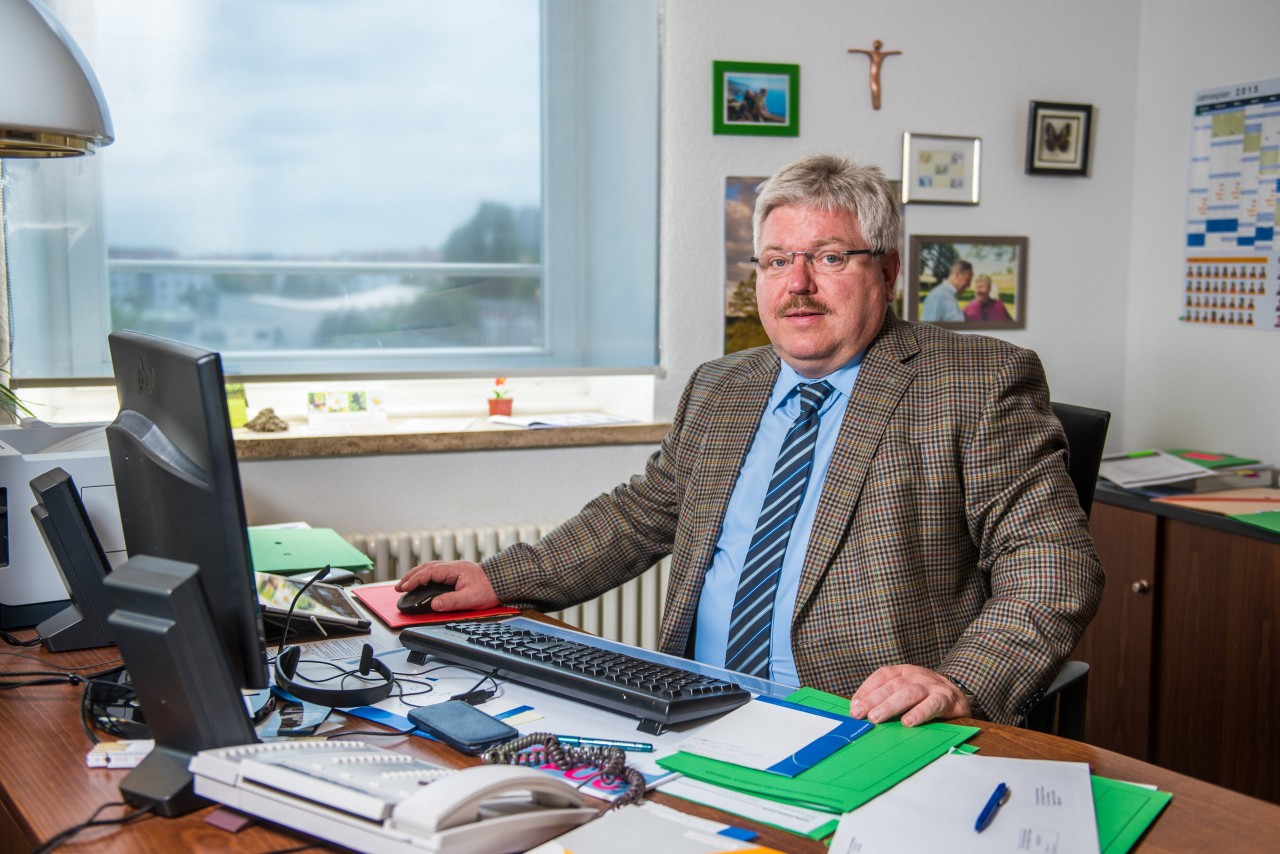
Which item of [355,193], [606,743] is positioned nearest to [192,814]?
[606,743]

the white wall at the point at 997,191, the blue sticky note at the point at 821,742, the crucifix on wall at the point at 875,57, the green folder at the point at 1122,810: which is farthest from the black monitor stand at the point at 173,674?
the crucifix on wall at the point at 875,57

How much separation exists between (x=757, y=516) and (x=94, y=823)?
1.08 meters

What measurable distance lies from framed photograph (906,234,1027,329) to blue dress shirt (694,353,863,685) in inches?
60.2

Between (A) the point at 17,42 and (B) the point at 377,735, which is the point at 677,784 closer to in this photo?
(B) the point at 377,735

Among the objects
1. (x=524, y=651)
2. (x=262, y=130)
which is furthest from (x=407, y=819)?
(x=262, y=130)

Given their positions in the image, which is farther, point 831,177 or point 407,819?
point 831,177

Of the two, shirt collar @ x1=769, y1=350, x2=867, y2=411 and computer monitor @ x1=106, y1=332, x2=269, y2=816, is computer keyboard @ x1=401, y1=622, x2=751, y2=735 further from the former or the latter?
shirt collar @ x1=769, y1=350, x2=867, y2=411

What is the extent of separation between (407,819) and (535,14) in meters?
2.52

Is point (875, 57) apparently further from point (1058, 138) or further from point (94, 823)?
point (94, 823)

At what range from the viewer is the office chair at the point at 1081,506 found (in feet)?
5.58

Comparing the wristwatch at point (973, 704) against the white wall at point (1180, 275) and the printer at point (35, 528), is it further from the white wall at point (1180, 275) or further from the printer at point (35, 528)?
the white wall at point (1180, 275)

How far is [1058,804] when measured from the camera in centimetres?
108

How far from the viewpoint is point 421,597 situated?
172 centimetres

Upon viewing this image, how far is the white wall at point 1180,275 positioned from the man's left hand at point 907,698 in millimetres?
2202
